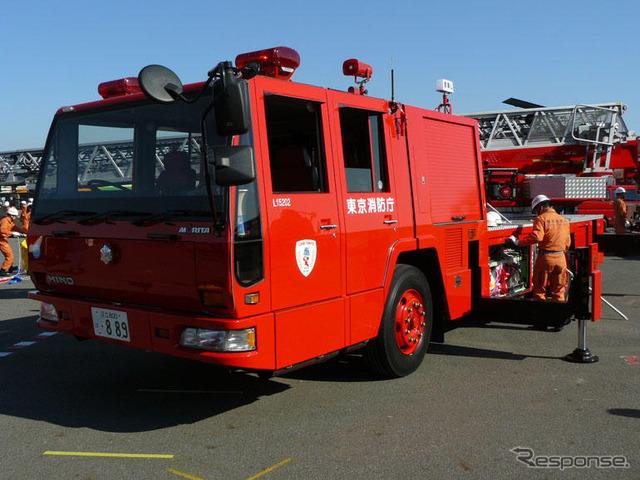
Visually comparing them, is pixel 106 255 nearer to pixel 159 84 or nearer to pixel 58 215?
pixel 58 215

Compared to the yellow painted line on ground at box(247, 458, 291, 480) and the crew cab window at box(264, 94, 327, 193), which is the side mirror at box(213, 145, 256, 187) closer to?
the crew cab window at box(264, 94, 327, 193)

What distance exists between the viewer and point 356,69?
5.30 m

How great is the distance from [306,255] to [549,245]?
157 inches

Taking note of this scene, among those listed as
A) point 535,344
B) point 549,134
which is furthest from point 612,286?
point 535,344

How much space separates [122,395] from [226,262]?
1986 millimetres

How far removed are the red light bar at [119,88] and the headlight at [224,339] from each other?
2.08 metres

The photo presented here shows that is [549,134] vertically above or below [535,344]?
above

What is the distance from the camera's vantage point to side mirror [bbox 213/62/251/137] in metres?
3.71

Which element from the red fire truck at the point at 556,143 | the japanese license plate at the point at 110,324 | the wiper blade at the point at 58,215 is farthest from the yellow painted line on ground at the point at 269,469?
the red fire truck at the point at 556,143

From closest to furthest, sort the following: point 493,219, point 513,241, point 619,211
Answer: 1. point 513,241
2. point 493,219
3. point 619,211

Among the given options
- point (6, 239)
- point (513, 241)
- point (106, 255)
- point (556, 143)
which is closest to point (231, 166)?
point (106, 255)

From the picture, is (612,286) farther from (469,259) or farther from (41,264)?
(41,264)

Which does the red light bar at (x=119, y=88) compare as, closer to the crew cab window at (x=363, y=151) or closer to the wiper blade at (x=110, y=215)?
the wiper blade at (x=110, y=215)

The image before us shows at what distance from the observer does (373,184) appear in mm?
5031
